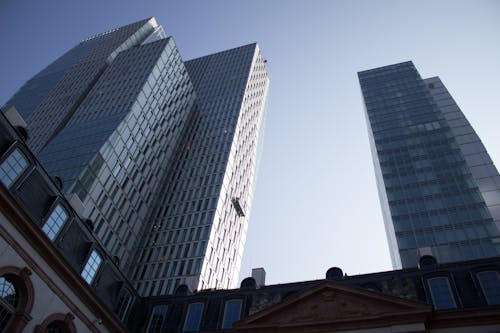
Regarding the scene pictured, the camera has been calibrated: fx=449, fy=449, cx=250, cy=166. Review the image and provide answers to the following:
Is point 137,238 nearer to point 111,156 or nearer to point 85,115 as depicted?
point 111,156

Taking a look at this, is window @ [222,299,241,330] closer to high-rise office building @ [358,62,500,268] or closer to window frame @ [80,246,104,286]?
window frame @ [80,246,104,286]

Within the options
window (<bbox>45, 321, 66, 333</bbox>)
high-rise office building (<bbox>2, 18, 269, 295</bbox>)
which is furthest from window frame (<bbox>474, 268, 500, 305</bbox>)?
high-rise office building (<bbox>2, 18, 269, 295</bbox>)

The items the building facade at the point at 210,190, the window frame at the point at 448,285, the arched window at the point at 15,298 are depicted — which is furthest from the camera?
the building facade at the point at 210,190

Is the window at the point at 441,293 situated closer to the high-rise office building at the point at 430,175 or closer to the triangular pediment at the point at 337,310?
the triangular pediment at the point at 337,310

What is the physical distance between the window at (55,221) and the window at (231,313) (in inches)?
567

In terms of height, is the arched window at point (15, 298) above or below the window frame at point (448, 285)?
below

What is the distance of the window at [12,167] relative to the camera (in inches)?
1101

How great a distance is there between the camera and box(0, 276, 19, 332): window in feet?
87.5

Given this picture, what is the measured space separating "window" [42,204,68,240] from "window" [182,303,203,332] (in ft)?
41.8

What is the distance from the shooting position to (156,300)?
4006 centimetres

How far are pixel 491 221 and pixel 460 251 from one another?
7839 millimetres

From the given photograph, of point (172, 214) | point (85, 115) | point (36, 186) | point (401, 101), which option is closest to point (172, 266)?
point (172, 214)

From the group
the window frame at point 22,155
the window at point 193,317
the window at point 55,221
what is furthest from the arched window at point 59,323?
the window at point 193,317

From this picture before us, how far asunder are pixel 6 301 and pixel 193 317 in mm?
Answer: 14914
